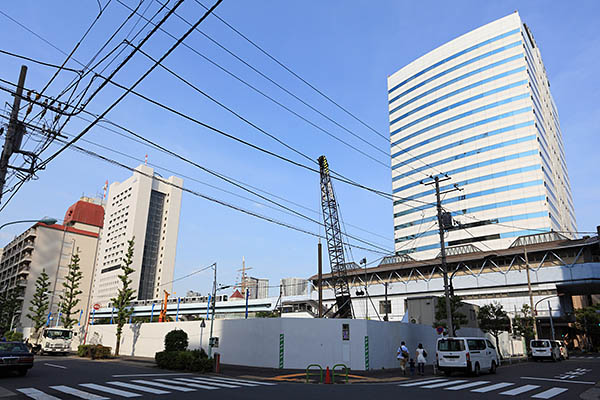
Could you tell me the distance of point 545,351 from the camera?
36.7m

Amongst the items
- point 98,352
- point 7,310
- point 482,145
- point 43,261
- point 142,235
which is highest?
point 482,145

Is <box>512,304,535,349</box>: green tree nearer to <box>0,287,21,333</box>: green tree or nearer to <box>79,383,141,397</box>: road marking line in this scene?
<box>79,383,141,397</box>: road marking line

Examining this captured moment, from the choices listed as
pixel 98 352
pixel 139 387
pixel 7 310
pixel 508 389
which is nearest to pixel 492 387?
pixel 508 389

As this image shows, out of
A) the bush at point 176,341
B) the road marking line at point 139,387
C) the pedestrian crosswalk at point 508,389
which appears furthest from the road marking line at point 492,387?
the bush at point 176,341

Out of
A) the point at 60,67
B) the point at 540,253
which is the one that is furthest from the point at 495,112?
the point at 60,67

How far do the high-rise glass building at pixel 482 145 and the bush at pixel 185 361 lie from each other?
209ft

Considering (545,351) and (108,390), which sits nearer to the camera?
(108,390)

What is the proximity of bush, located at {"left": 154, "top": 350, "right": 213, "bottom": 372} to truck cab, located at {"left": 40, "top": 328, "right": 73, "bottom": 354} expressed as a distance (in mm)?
17467

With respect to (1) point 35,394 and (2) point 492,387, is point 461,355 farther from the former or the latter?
(1) point 35,394

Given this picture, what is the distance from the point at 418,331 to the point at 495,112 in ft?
233

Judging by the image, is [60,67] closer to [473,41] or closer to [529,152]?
[529,152]

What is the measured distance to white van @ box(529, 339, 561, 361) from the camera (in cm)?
3661

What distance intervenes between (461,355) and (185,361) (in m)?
16.3

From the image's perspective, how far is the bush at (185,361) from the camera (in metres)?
23.1
